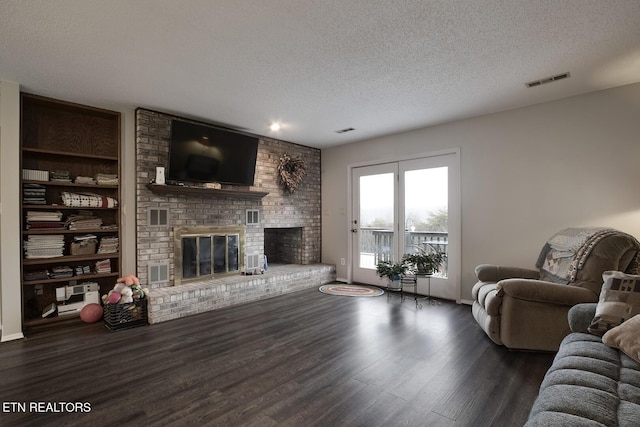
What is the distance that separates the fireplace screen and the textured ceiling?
5.45 feet

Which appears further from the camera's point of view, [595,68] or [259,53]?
[595,68]

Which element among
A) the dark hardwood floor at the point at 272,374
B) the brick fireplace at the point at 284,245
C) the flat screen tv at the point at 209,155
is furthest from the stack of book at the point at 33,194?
the brick fireplace at the point at 284,245

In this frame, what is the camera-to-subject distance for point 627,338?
1625 mm

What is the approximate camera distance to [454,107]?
3775 mm

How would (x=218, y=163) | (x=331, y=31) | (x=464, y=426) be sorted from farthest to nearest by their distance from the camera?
(x=218, y=163) → (x=331, y=31) → (x=464, y=426)

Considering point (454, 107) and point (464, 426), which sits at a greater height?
point (454, 107)

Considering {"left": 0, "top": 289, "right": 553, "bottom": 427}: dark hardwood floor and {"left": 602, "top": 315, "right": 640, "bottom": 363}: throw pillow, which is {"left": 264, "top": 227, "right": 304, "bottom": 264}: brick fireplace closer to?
{"left": 0, "top": 289, "right": 553, "bottom": 427}: dark hardwood floor

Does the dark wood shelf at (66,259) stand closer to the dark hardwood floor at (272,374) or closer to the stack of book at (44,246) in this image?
the stack of book at (44,246)

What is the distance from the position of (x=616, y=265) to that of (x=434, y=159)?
2428 mm

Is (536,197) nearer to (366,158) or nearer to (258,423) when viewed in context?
(366,158)

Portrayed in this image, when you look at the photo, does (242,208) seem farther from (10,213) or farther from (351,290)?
(10,213)

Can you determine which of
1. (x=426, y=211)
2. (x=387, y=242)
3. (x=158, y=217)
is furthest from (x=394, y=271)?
(x=158, y=217)

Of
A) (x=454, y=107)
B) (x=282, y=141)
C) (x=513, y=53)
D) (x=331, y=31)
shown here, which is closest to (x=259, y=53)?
(x=331, y=31)

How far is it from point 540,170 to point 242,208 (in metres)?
3.97
